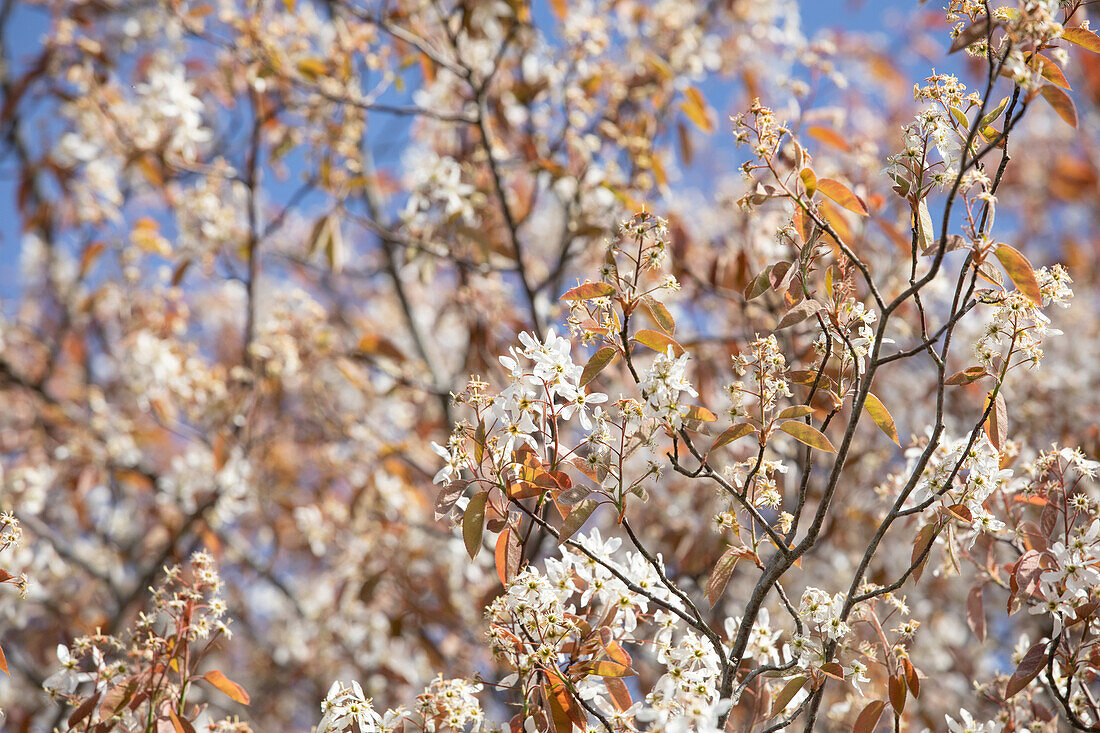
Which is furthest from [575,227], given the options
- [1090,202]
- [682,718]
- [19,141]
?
[1090,202]

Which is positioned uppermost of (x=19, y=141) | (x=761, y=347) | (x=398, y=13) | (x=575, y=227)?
(x=19, y=141)

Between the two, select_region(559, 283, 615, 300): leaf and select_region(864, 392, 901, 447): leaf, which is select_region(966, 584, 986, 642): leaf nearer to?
select_region(864, 392, 901, 447): leaf

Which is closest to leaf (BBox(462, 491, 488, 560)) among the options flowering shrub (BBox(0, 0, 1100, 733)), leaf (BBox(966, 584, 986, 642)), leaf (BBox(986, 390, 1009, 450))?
→ flowering shrub (BBox(0, 0, 1100, 733))

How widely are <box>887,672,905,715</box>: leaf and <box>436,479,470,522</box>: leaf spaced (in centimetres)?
88

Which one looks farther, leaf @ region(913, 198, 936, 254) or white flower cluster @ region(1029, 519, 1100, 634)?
white flower cluster @ region(1029, 519, 1100, 634)

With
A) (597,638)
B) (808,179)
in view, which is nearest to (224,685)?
(597,638)

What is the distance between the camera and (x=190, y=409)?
3.96 m

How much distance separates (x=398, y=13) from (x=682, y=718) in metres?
2.90

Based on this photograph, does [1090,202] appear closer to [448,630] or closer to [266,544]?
[448,630]

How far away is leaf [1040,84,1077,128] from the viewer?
1442 mm

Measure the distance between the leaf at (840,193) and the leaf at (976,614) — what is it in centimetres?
101

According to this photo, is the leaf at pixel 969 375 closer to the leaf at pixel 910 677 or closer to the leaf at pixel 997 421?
the leaf at pixel 997 421

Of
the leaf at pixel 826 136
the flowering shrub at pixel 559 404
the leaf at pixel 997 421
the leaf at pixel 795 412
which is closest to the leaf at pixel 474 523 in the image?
the flowering shrub at pixel 559 404

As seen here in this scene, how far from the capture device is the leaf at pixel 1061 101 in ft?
4.73
